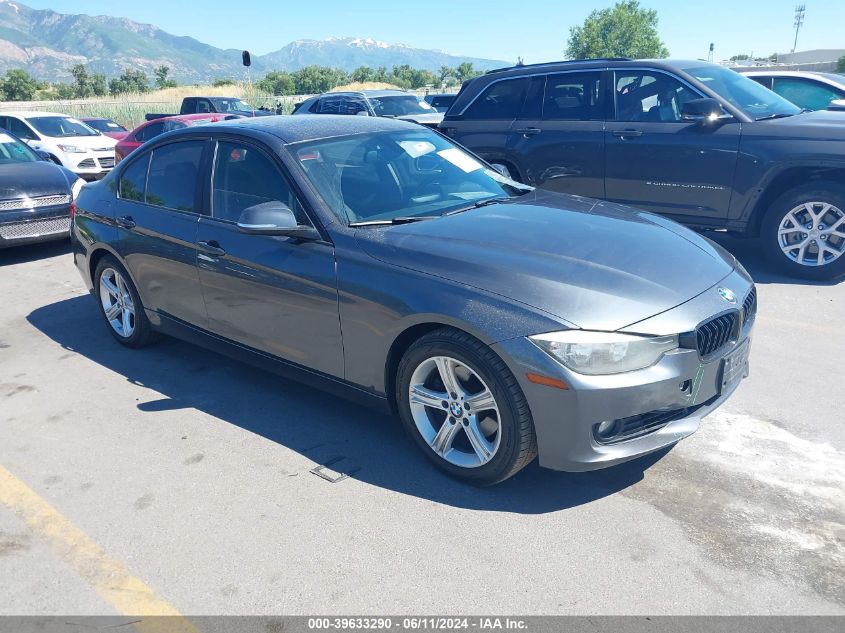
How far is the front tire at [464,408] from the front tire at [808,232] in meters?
4.45

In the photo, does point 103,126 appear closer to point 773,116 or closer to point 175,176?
point 175,176

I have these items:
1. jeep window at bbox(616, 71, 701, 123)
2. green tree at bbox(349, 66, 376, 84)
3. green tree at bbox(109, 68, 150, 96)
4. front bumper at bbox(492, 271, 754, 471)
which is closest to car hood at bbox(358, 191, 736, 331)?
front bumper at bbox(492, 271, 754, 471)

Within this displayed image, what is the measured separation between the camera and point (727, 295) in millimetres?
3340

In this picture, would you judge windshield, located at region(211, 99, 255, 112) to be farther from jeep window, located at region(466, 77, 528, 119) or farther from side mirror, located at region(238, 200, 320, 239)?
side mirror, located at region(238, 200, 320, 239)

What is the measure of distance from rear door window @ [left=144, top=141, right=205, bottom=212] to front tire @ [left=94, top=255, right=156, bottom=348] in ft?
2.34

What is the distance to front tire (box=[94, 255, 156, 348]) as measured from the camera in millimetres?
5227

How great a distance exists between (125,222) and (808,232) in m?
5.68

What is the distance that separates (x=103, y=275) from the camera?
5.54 m

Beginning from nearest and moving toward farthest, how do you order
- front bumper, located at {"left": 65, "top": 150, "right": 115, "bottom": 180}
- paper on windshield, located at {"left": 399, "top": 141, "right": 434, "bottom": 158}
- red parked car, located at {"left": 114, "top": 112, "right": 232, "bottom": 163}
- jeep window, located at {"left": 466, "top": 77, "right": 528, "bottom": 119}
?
1. paper on windshield, located at {"left": 399, "top": 141, "right": 434, "bottom": 158}
2. jeep window, located at {"left": 466, "top": 77, "right": 528, "bottom": 119}
3. red parked car, located at {"left": 114, "top": 112, "right": 232, "bottom": 163}
4. front bumper, located at {"left": 65, "top": 150, "right": 115, "bottom": 180}

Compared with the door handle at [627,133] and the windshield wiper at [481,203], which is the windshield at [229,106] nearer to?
the door handle at [627,133]

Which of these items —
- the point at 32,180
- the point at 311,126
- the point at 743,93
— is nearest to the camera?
the point at 311,126

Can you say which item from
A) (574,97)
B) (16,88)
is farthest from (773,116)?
(16,88)

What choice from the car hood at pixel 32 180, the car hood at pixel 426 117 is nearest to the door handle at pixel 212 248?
the car hood at pixel 32 180
